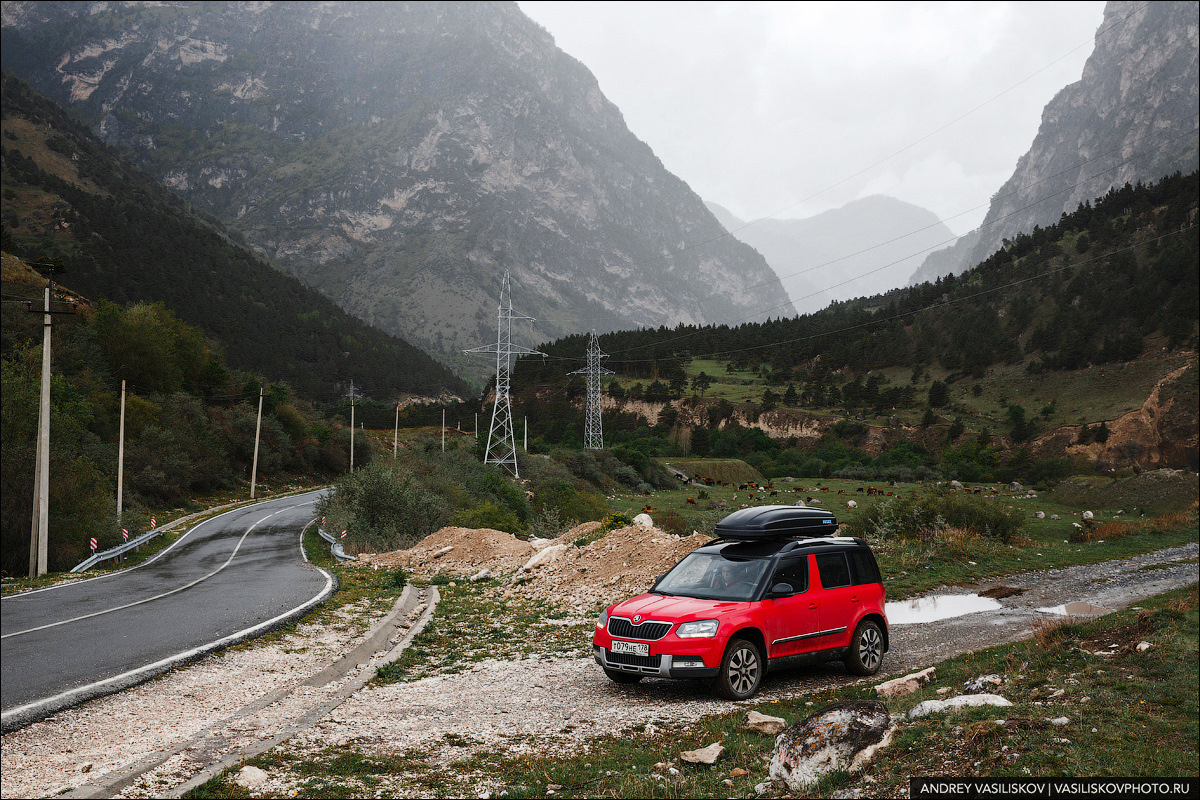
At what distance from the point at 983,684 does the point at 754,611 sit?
105 inches

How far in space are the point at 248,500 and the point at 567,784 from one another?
63.2 m

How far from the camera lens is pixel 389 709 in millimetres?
8422

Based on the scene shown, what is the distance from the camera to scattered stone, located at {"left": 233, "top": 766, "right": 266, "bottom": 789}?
18.4ft

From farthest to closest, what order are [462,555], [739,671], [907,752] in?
[462,555] → [739,671] → [907,752]

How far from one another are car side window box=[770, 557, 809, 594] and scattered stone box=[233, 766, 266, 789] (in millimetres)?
6456

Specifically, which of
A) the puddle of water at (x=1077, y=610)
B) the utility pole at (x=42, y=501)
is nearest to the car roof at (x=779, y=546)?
the puddle of water at (x=1077, y=610)

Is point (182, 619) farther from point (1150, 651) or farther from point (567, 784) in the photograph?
point (1150, 651)

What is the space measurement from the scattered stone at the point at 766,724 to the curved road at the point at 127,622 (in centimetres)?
702

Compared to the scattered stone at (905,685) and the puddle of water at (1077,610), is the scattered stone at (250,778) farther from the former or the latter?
the puddle of water at (1077,610)

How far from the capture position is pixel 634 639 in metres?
8.92

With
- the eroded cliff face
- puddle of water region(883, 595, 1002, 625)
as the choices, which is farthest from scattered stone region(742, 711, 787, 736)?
the eroded cliff face

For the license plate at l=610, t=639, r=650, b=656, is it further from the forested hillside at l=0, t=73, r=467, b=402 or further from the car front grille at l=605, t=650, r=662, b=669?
the forested hillside at l=0, t=73, r=467, b=402

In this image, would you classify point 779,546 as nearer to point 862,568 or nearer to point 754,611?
point 754,611

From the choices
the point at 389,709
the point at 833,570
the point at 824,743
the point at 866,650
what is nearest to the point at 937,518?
the point at 866,650
